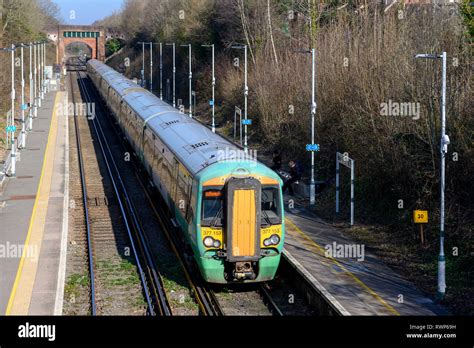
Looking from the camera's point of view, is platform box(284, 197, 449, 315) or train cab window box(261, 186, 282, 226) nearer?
platform box(284, 197, 449, 315)

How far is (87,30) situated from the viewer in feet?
410

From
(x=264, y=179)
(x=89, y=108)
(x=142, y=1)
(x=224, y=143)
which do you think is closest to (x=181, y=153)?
(x=224, y=143)

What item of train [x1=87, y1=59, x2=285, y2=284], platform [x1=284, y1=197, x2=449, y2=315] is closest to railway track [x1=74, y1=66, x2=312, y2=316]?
train [x1=87, y1=59, x2=285, y2=284]

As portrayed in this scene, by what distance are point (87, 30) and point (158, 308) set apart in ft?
376

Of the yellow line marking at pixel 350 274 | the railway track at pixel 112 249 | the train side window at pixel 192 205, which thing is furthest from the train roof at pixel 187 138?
the yellow line marking at pixel 350 274

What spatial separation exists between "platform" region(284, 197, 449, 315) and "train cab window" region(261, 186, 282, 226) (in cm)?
154

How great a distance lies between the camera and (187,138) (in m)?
20.6

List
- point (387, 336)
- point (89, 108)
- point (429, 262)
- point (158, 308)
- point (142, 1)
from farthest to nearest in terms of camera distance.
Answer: point (142, 1) → point (89, 108) → point (429, 262) → point (158, 308) → point (387, 336)

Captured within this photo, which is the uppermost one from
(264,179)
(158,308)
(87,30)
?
(87,30)

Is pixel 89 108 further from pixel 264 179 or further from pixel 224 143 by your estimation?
pixel 264 179

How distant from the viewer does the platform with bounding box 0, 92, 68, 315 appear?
16203mm

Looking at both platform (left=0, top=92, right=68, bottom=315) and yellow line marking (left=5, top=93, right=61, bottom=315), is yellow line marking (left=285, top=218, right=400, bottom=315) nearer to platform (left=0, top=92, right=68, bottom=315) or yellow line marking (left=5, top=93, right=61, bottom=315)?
platform (left=0, top=92, right=68, bottom=315)

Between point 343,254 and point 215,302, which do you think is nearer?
point 215,302

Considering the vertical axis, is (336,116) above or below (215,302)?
above
